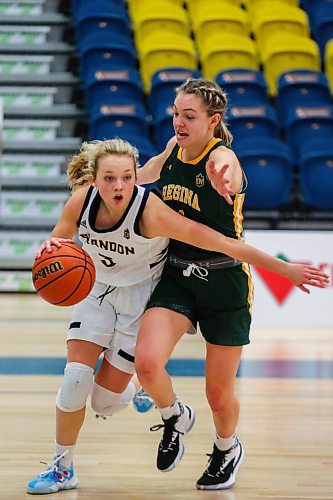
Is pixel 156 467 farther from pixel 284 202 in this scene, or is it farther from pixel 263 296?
pixel 284 202

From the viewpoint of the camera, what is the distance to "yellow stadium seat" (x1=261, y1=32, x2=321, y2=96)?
11.9m

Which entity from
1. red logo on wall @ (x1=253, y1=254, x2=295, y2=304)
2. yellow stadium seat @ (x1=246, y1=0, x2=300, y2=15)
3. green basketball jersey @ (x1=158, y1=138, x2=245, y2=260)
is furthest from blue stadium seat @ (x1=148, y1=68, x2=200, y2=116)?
green basketball jersey @ (x1=158, y1=138, x2=245, y2=260)

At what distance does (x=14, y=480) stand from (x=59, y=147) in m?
8.33

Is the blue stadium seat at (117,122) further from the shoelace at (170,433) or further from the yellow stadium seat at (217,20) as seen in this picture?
the shoelace at (170,433)

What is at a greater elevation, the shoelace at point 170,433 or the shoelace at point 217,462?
the shoelace at point 170,433

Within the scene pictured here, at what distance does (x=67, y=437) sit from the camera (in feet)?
11.8

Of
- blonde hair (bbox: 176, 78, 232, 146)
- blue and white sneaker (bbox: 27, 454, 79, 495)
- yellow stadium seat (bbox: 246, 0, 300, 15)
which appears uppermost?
yellow stadium seat (bbox: 246, 0, 300, 15)

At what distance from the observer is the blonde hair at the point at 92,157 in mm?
3598

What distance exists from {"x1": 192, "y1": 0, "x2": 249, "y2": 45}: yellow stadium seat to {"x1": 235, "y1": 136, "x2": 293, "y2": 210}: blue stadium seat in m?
2.55

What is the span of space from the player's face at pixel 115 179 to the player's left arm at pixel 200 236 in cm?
11

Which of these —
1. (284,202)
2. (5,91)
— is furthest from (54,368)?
(5,91)

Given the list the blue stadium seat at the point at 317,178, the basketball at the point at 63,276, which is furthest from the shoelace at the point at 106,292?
the blue stadium seat at the point at 317,178

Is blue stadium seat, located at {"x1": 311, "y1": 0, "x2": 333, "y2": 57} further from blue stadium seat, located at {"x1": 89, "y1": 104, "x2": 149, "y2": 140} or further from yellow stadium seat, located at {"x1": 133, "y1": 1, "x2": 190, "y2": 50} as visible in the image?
blue stadium seat, located at {"x1": 89, "y1": 104, "x2": 149, "y2": 140}

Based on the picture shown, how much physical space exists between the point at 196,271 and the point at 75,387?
622 millimetres
